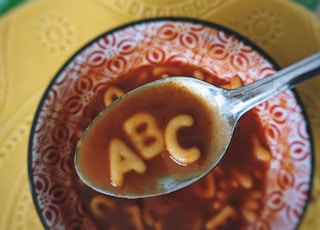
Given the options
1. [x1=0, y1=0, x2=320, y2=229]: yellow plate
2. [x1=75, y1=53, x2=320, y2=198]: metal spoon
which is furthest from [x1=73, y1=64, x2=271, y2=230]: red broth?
[x1=0, y1=0, x2=320, y2=229]: yellow plate

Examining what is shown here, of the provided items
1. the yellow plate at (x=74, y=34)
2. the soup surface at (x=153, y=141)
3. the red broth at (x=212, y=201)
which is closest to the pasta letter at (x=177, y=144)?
the soup surface at (x=153, y=141)

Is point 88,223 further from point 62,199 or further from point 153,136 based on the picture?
point 153,136

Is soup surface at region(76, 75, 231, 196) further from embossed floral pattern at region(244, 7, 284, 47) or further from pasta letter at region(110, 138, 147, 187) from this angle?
embossed floral pattern at region(244, 7, 284, 47)

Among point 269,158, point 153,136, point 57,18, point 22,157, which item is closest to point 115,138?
point 153,136

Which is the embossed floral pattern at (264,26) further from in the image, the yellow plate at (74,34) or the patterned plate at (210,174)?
the patterned plate at (210,174)

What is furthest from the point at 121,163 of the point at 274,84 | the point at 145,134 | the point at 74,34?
the point at 74,34

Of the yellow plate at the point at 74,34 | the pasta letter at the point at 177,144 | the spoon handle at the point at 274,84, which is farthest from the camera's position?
the yellow plate at the point at 74,34

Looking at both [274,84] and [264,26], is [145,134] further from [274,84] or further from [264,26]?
[264,26]
